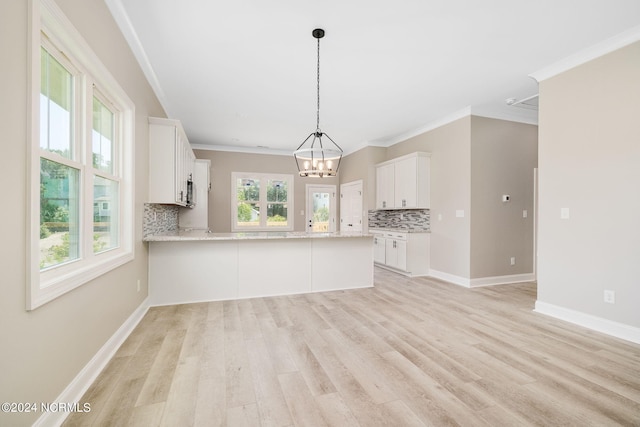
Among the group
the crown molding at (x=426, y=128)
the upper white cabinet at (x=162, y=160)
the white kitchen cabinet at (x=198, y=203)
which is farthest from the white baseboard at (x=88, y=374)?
the crown molding at (x=426, y=128)

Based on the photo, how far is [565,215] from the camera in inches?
131

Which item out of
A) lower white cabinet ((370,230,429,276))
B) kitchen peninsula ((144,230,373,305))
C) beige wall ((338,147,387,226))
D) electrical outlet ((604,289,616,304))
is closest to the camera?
electrical outlet ((604,289,616,304))

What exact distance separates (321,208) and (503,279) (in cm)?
469

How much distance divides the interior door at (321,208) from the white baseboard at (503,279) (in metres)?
4.24

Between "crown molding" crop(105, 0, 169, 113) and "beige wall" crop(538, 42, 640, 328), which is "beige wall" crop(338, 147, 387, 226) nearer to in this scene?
"beige wall" crop(538, 42, 640, 328)

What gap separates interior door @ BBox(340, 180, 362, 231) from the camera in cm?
739

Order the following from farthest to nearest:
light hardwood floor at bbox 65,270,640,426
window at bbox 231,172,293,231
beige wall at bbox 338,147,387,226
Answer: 1. window at bbox 231,172,293,231
2. beige wall at bbox 338,147,387,226
3. light hardwood floor at bbox 65,270,640,426

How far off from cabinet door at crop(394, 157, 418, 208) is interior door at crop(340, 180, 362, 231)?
1323 millimetres

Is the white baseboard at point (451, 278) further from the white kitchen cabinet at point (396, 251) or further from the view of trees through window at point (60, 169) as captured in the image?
the view of trees through window at point (60, 169)

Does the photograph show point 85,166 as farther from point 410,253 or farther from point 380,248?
point 380,248

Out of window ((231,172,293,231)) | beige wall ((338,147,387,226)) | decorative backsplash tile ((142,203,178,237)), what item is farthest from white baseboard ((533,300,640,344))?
window ((231,172,293,231))

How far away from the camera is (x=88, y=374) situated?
200 cm

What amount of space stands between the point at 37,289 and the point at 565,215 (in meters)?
4.51

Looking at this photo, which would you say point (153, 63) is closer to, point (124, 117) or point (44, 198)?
point (124, 117)
